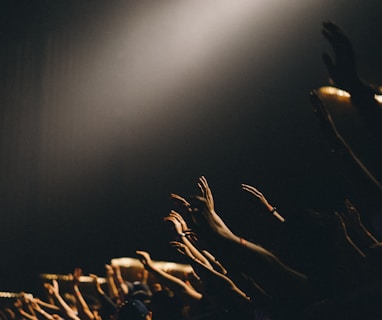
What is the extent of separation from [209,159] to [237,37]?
1335 millimetres

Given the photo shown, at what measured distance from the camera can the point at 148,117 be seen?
5930 mm

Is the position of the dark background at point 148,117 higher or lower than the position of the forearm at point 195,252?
higher

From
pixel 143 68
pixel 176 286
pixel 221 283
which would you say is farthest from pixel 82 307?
pixel 143 68

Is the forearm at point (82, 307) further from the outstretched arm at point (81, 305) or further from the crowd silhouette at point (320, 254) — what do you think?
the crowd silhouette at point (320, 254)

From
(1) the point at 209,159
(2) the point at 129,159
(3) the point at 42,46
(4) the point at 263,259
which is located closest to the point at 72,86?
(3) the point at 42,46

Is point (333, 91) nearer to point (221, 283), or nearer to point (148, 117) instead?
point (148, 117)

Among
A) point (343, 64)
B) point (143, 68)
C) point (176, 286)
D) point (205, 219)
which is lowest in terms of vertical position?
point (176, 286)

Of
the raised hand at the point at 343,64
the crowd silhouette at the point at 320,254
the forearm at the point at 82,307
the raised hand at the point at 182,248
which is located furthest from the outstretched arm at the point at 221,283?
the forearm at the point at 82,307

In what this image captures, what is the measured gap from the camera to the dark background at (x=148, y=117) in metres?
4.91

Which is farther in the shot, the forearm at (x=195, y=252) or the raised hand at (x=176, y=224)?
the raised hand at (x=176, y=224)

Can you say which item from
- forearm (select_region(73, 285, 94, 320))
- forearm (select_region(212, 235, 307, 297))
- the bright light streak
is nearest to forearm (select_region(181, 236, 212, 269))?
forearm (select_region(212, 235, 307, 297))

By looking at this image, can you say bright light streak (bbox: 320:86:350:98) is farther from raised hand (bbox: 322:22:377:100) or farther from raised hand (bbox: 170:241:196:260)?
raised hand (bbox: 322:22:377:100)

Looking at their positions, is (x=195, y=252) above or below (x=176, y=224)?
below

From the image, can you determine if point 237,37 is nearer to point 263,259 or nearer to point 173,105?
point 173,105
